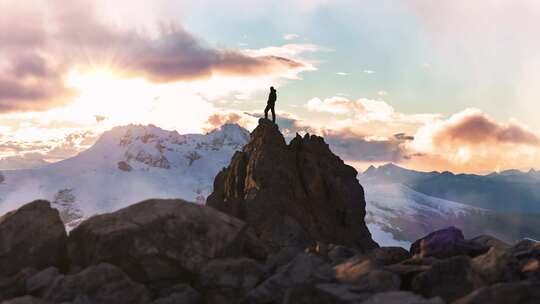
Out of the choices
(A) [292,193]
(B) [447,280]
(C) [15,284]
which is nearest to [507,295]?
(B) [447,280]

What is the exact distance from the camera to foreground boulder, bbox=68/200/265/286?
20953mm

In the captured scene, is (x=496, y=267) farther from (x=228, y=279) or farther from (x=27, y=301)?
(x=27, y=301)

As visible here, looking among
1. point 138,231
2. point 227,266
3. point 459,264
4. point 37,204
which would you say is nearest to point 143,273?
point 138,231

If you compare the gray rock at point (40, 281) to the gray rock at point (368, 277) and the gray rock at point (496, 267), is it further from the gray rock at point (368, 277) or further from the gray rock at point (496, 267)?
the gray rock at point (496, 267)

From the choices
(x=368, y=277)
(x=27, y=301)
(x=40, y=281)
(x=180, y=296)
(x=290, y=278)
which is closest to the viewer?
(x=368, y=277)

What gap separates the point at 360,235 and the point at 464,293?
4321 centimetres

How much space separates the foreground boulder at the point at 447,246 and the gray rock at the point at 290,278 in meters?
5.87

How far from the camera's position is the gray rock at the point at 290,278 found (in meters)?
18.4

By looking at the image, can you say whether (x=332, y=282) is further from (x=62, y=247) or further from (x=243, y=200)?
(x=243, y=200)

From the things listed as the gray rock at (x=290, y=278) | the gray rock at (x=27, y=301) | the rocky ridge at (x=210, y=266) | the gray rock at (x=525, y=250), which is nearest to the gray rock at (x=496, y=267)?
the rocky ridge at (x=210, y=266)

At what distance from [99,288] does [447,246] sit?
45.5ft

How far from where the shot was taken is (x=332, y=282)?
1788 centimetres

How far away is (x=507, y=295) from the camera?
14.6 m

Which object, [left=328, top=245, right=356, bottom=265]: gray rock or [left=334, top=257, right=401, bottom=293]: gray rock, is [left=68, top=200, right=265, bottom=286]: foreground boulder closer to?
[left=328, top=245, right=356, bottom=265]: gray rock
